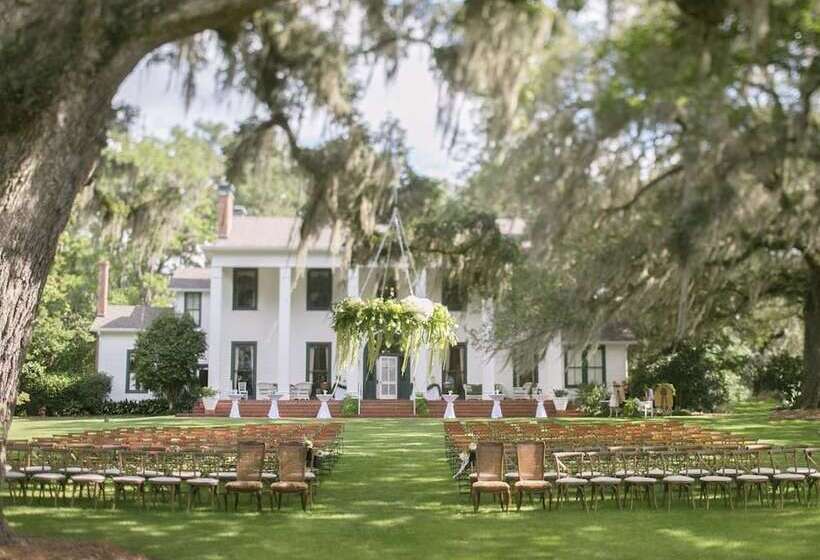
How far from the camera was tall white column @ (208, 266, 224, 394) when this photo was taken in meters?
34.0

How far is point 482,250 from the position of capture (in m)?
12.5

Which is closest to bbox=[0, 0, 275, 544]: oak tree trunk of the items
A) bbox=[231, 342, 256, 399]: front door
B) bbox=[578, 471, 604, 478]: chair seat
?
bbox=[578, 471, 604, 478]: chair seat

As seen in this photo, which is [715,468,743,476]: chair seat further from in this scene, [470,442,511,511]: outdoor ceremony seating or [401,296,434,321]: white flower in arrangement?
[401,296,434,321]: white flower in arrangement

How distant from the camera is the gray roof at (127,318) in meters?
36.9

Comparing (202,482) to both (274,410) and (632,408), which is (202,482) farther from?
(632,408)

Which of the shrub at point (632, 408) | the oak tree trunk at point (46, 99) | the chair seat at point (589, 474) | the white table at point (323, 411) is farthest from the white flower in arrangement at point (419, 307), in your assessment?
the shrub at point (632, 408)

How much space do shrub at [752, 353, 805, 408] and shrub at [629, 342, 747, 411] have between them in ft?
11.3

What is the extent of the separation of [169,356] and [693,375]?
19.0 metres

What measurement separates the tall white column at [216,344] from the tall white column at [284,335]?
2.20m

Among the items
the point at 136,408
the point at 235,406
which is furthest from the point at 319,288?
the point at 136,408

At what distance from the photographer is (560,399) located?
33.7m

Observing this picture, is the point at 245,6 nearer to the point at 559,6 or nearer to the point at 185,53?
the point at 185,53

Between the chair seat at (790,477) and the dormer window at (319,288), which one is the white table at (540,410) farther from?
the chair seat at (790,477)

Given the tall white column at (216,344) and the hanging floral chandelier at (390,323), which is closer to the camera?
the hanging floral chandelier at (390,323)
